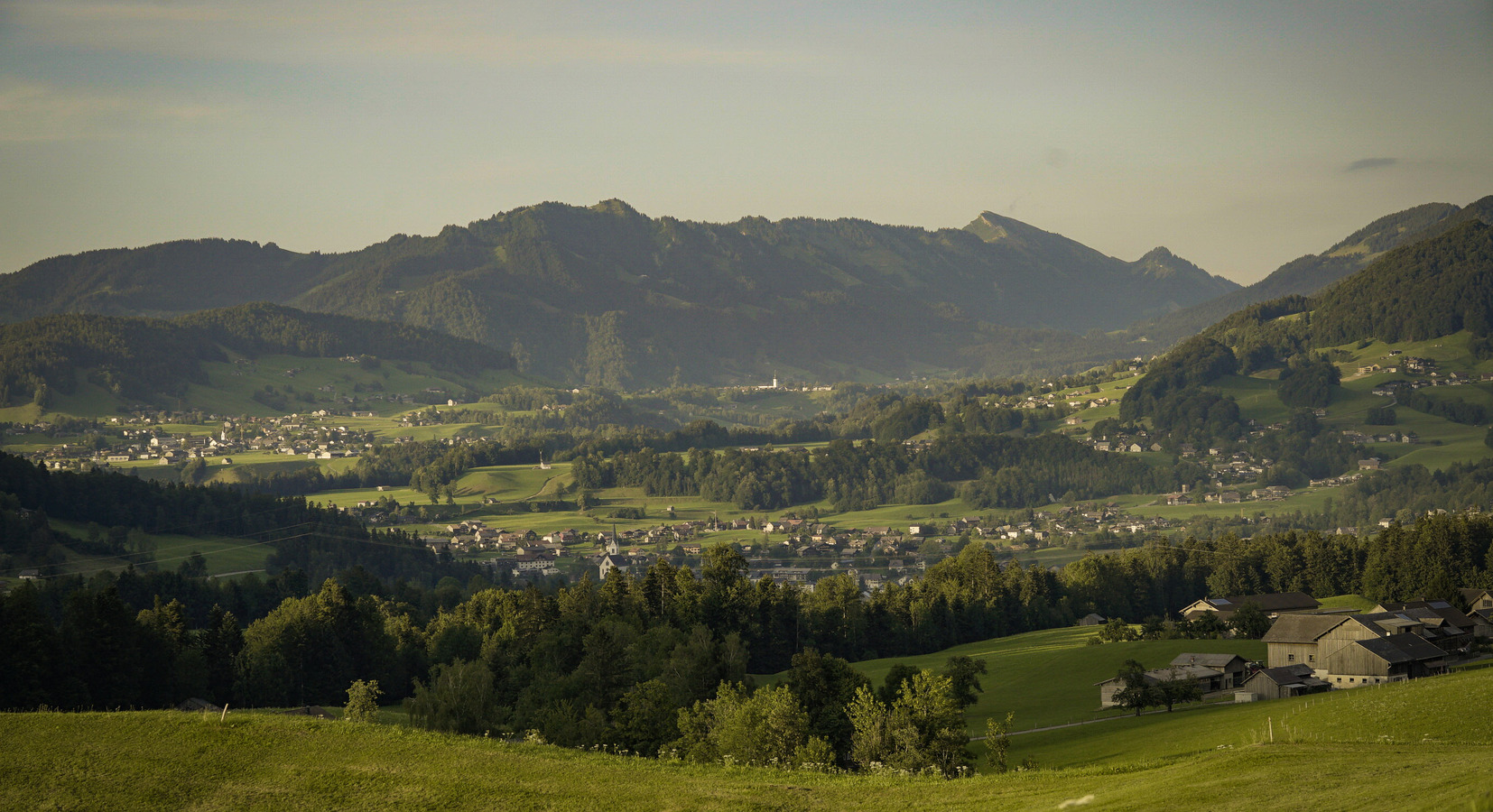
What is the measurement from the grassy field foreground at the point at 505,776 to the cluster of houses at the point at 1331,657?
3579cm

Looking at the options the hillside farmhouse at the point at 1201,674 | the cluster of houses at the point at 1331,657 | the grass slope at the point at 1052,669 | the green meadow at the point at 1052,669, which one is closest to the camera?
the cluster of houses at the point at 1331,657

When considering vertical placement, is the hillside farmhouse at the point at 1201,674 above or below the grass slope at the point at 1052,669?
above

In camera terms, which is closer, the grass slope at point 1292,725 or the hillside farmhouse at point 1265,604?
the grass slope at point 1292,725

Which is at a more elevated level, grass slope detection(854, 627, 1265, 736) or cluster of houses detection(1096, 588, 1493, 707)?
cluster of houses detection(1096, 588, 1493, 707)

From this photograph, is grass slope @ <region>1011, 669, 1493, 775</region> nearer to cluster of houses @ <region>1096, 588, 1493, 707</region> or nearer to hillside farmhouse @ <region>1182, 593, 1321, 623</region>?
cluster of houses @ <region>1096, 588, 1493, 707</region>

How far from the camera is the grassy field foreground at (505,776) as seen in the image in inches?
846

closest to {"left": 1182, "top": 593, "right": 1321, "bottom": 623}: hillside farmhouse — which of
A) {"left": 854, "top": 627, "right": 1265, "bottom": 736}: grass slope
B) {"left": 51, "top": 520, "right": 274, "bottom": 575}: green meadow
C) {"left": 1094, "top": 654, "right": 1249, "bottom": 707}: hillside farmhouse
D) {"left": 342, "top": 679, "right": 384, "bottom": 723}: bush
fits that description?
{"left": 854, "top": 627, "right": 1265, "bottom": 736}: grass slope

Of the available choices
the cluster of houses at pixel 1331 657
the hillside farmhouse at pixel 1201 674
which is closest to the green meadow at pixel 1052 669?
the hillside farmhouse at pixel 1201 674

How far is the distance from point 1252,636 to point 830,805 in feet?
218

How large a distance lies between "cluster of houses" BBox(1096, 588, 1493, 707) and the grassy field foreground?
35.8m

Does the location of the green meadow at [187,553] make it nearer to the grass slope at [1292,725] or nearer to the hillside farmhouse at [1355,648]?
the grass slope at [1292,725]

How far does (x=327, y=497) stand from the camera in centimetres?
19338

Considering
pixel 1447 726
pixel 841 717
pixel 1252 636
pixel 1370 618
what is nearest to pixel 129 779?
pixel 841 717

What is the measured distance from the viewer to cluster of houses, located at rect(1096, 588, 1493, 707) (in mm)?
58594
